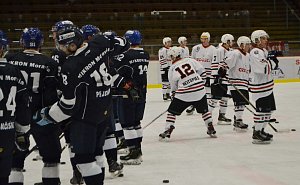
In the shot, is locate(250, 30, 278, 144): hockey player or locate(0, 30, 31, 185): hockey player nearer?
locate(0, 30, 31, 185): hockey player

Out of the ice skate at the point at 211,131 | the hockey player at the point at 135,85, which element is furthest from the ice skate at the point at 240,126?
the hockey player at the point at 135,85

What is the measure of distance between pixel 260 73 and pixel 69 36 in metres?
3.16

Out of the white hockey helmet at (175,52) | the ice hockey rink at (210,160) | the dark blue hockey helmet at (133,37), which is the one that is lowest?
the ice hockey rink at (210,160)

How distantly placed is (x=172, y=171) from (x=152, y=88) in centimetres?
875

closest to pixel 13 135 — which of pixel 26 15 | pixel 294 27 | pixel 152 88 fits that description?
pixel 152 88

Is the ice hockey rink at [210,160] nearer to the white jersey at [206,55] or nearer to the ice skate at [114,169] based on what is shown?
the ice skate at [114,169]

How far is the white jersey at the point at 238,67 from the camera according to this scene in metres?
6.91

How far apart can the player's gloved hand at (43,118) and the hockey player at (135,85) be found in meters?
1.57

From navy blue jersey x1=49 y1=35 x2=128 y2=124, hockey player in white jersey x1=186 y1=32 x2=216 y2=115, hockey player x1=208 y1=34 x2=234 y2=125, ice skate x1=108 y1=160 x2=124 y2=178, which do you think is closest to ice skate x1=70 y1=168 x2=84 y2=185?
ice skate x1=108 y1=160 x2=124 y2=178

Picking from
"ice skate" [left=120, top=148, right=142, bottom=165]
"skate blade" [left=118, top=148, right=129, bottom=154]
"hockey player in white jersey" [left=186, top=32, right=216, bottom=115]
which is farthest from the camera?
"hockey player in white jersey" [left=186, top=32, right=216, bottom=115]

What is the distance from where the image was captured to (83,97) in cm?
319

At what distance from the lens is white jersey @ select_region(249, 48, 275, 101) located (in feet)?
18.6

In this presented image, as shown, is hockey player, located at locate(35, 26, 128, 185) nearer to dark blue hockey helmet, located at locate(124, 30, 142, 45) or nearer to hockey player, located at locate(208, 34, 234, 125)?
dark blue hockey helmet, located at locate(124, 30, 142, 45)

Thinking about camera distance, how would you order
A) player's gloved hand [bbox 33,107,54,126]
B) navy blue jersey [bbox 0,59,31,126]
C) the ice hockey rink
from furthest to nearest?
the ice hockey rink
player's gloved hand [bbox 33,107,54,126]
navy blue jersey [bbox 0,59,31,126]
